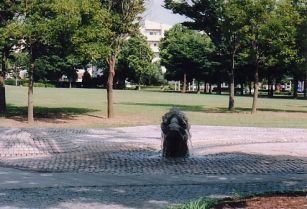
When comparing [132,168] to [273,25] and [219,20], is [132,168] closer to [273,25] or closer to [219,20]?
[273,25]

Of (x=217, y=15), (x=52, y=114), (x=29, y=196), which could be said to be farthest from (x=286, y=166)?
(x=217, y=15)

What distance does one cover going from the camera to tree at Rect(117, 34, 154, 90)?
88562mm

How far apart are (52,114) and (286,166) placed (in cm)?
1766

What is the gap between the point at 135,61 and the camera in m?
88.4

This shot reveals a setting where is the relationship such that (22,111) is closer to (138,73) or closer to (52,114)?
(52,114)

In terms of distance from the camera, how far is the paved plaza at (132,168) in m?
8.82

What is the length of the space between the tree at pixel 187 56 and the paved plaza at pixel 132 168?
58.3 metres

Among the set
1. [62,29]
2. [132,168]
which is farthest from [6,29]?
[132,168]

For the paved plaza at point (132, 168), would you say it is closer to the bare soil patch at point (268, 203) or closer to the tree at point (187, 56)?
the bare soil patch at point (268, 203)

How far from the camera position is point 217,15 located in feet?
116

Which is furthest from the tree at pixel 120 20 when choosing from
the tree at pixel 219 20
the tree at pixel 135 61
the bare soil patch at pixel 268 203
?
the tree at pixel 135 61

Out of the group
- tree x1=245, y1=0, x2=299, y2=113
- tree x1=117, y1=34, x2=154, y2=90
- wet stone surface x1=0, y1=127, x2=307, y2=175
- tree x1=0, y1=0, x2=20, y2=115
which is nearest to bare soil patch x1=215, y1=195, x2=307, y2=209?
wet stone surface x1=0, y1=127, x2=307, y2=175

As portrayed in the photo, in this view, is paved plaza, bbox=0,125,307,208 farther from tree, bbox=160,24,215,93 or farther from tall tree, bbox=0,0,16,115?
tree, bbox=160,24,215,93

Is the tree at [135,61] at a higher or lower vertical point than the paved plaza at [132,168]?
higher
